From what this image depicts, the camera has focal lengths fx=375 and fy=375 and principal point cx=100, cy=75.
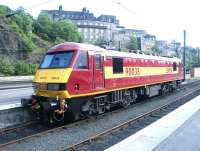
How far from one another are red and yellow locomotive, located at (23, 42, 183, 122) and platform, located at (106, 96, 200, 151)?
3031 mm

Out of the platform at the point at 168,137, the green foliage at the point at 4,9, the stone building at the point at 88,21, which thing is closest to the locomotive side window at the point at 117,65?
the platform at the point at 168,137

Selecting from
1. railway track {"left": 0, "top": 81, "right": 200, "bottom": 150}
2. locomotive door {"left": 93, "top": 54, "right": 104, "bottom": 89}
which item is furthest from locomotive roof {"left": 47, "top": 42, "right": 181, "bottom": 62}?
railway track {"left": 0, "top": 81, "right": 200, "bottom": 150}

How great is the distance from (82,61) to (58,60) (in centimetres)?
99

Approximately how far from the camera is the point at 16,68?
5516 centimetres

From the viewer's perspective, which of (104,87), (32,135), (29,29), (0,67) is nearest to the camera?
(32,135)

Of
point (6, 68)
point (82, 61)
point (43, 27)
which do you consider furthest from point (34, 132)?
point (43, 27)

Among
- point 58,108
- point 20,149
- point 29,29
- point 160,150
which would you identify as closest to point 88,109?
point 58,108

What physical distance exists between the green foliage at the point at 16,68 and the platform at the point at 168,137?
4027 cm

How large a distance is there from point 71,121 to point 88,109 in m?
0.87

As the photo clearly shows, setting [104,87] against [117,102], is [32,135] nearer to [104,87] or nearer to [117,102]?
[104,87]

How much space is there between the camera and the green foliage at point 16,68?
173 ft

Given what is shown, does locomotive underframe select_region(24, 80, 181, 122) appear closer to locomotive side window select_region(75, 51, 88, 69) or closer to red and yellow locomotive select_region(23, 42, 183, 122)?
red and yellow locomotive select_region(23, 42, 183, 122)

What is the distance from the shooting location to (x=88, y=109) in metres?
15.8

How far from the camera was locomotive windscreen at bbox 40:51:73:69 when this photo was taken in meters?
14.9
